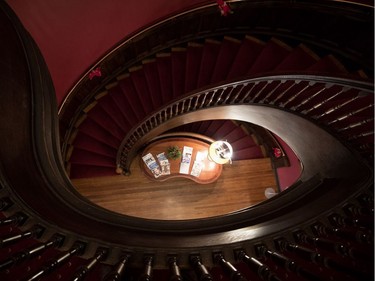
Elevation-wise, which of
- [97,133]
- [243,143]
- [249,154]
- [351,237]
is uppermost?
[97,133]

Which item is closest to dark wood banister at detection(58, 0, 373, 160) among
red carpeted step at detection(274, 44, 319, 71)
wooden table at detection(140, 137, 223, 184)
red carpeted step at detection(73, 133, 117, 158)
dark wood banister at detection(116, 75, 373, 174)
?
red carpeted step at detection(274, 44, 319, 71)

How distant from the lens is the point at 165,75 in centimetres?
485

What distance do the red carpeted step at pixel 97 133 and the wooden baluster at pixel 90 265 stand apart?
149 inches

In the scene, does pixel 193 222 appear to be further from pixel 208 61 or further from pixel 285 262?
pixel 208 61

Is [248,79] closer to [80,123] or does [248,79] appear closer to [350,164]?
[350,164]

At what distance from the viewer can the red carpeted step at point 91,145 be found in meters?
4.88

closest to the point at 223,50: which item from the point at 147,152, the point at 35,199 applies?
the point at 147,152

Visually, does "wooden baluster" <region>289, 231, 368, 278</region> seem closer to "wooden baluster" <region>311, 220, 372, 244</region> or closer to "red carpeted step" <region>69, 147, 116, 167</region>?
"wooden baluster" <region>311, 220, 372, 244</region>

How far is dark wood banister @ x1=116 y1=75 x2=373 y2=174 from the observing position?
231 centimetres

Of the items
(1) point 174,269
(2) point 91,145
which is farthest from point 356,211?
(2) point 91,145

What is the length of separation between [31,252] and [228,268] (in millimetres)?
943

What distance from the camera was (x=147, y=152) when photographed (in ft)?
18.4

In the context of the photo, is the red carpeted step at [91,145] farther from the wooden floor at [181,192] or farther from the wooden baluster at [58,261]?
the wooden baluster at [58,261]

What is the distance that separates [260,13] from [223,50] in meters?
0.82
